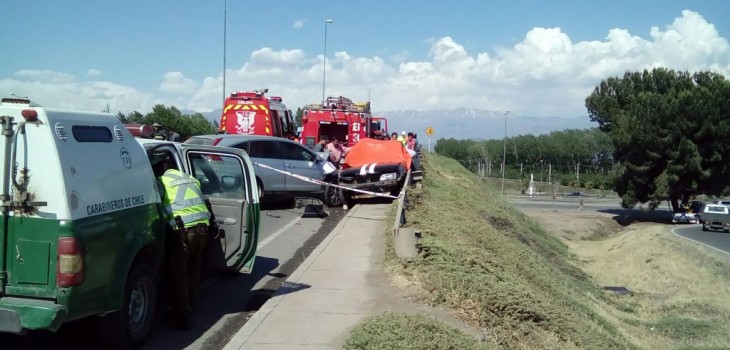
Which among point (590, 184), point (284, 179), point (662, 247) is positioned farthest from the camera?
point (590, 184)

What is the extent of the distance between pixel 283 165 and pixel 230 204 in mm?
7289

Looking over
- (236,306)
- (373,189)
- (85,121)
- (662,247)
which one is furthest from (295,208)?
(662,247)

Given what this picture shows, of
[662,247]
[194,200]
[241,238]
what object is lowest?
[662,247]

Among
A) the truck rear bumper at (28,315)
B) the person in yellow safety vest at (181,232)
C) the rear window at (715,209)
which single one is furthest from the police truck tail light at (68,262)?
the rear window at (715,209)

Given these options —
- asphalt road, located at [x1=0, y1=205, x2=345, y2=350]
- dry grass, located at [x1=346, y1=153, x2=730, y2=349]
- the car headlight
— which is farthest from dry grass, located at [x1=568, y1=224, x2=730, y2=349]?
asphalt road, located at [x1=0, y1=205, x2=345, y2=350]

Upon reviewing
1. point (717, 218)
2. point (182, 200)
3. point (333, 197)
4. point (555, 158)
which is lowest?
point (717, 218)

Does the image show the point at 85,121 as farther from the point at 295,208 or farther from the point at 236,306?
the point at 295,208

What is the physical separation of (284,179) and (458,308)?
8089 mm

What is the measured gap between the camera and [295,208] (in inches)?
594

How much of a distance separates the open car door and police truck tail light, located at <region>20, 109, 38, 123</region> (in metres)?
2.50

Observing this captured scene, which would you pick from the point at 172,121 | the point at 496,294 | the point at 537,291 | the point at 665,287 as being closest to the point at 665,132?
the point at 665,287

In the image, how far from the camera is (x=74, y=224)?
4539 millimetres

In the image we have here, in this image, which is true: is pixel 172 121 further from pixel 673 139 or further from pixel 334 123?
pixel 673 139

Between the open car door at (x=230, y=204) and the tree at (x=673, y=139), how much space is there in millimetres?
53021
